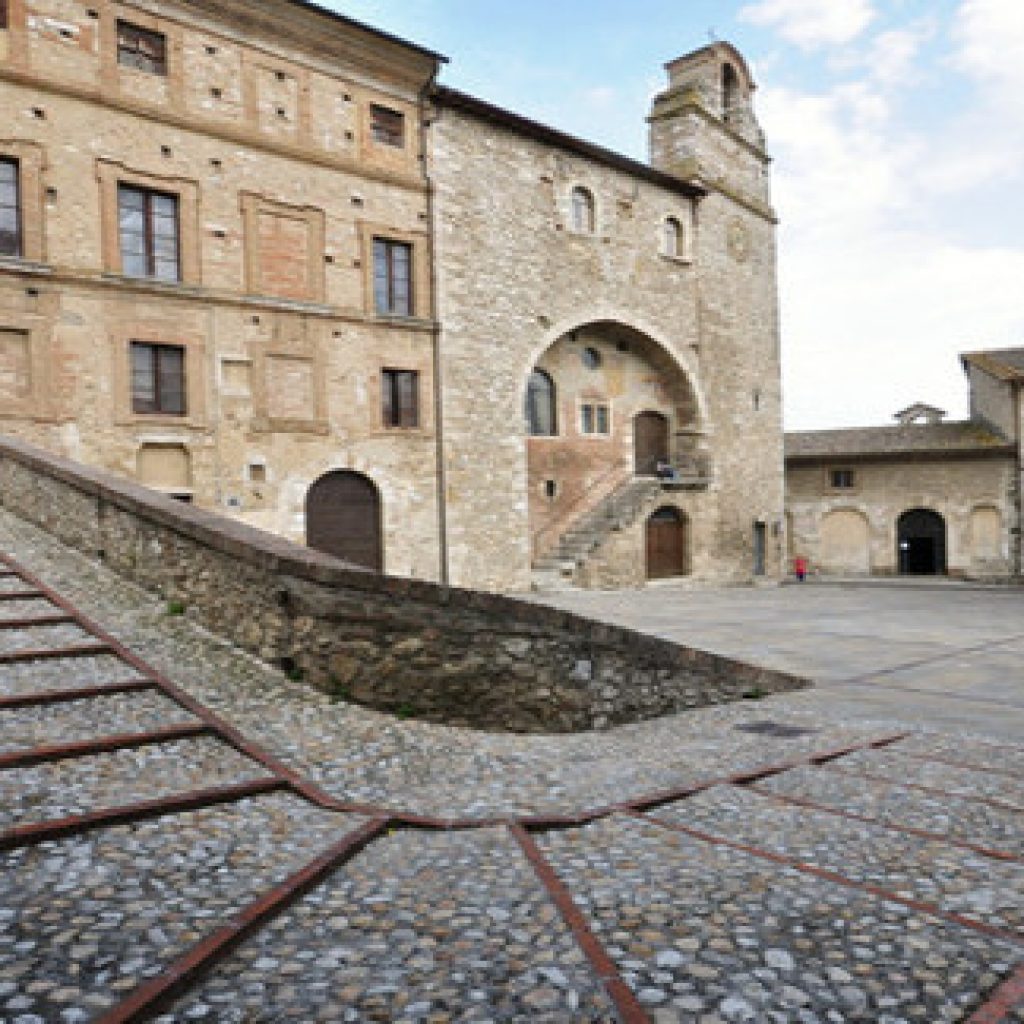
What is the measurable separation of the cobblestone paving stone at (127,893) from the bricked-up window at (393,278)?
45.2 ft

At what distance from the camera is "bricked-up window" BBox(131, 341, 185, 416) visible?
→ 13148mm

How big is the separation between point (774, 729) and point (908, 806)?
174 cm

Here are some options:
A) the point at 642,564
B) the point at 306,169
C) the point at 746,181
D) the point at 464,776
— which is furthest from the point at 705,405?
the point at 464,776

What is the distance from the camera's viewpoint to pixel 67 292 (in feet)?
40.5

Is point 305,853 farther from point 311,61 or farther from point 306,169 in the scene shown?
point 311,61

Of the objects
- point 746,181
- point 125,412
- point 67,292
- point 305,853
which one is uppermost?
point 746,181

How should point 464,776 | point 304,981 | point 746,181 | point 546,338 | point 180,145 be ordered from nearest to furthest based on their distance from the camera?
point 304,981
point 464,776
point 180,145
point 546,338
point 746,181

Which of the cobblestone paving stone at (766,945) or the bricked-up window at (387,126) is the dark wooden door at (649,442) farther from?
the cobblestone paving stone at (766,945)

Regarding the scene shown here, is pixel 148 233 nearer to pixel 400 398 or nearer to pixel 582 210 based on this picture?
pixel 400 398

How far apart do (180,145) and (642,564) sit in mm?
13576

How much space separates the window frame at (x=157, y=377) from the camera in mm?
13086

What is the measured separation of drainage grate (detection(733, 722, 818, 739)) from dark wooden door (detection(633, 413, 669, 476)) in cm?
1669

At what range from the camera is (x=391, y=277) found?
16.2 metres

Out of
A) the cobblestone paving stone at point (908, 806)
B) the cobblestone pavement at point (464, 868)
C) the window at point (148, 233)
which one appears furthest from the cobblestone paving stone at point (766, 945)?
the window at point (148, 233)
